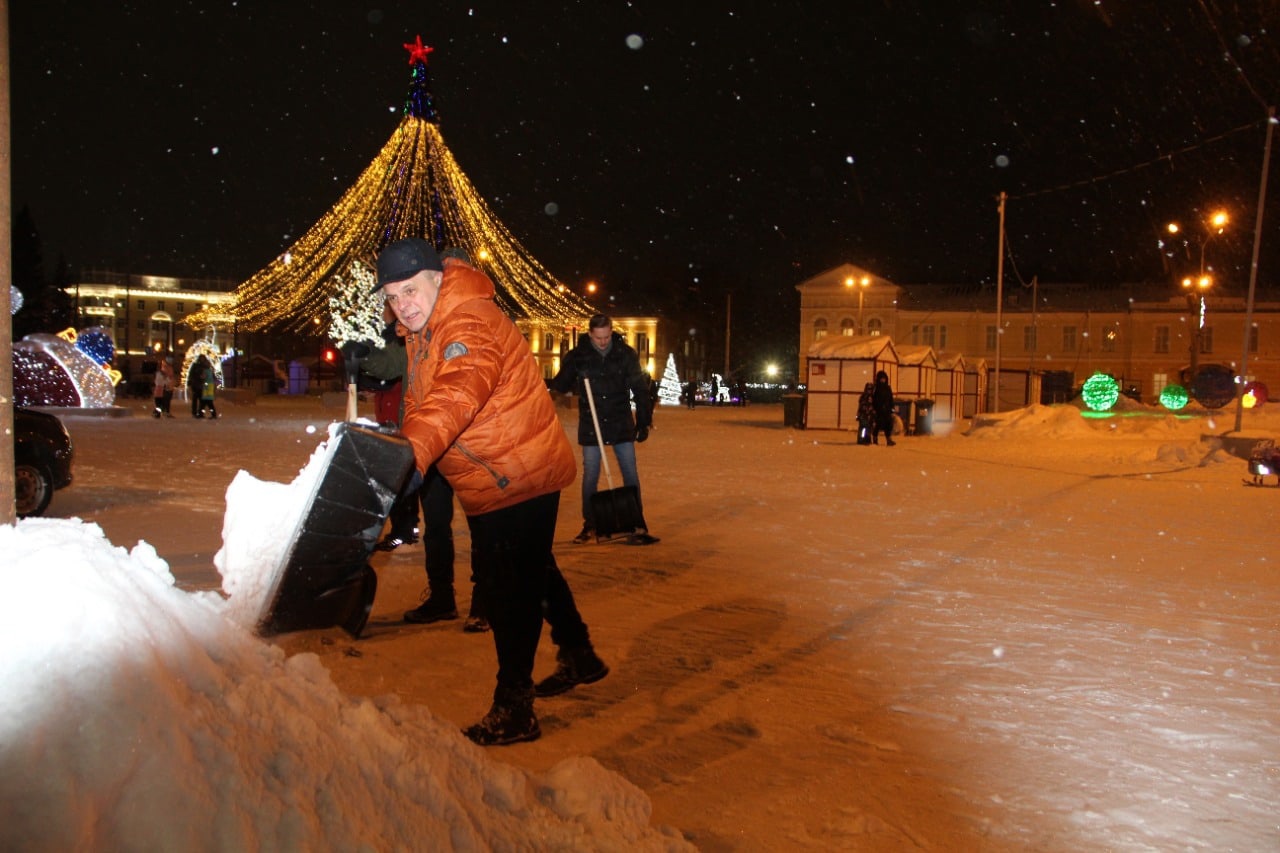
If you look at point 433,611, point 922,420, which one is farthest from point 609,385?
point 922,420

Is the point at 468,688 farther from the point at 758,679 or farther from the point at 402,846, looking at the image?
the point at 402,846

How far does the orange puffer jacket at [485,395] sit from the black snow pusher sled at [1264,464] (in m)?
13.0

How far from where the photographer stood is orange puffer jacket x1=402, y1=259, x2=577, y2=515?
3193 mm

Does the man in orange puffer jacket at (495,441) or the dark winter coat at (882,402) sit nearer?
the man in orange puffer jacket at (495,441)

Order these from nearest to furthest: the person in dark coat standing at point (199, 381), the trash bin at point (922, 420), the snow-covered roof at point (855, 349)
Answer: the person in dark coat standing at point (199, 381)
the trash bin at point (922, 420)
the snow-covered roof at point (855, 349)

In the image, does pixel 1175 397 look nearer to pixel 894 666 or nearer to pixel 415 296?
pixel 894 666

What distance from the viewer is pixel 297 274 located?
29891 mm

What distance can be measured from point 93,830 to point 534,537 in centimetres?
197

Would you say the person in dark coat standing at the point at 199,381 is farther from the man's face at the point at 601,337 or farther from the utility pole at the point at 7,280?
the utility pole at the point at 7,280

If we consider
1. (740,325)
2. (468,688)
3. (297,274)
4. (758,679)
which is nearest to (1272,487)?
(758,679)

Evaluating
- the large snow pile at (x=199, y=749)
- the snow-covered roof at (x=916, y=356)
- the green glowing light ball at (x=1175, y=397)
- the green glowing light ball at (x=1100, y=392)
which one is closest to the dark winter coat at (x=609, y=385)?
the large snow pile at (x=199, y=749)

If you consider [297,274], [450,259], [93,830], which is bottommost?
[93,830]

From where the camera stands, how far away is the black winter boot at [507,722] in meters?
3.46

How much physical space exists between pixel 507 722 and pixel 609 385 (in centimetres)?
438
